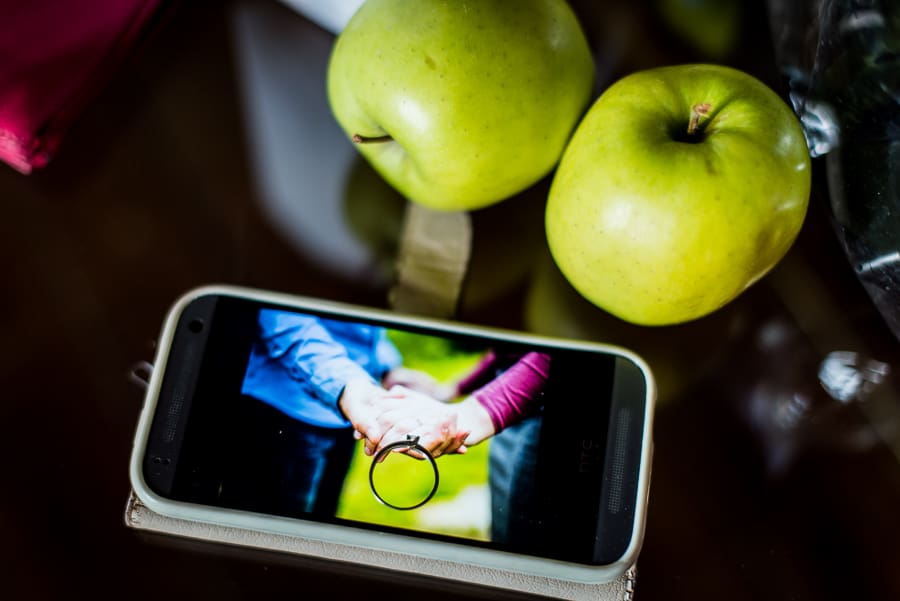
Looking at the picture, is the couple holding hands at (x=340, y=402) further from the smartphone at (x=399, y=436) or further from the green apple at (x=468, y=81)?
the green apple at (x=468, y=81)

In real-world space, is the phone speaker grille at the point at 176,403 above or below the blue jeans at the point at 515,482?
above

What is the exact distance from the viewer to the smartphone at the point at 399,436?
17.3 inches

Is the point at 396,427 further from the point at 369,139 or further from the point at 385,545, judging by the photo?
the point at 369,139

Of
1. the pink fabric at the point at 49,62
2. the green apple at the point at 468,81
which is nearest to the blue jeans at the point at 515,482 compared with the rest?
the green apple at the point at 468,81

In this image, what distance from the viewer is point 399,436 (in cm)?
46

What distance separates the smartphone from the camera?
0.44 metres

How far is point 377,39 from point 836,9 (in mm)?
271

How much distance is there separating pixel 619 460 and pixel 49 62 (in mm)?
420

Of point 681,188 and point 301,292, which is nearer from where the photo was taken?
point 681,188

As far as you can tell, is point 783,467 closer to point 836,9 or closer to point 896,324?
point 896,324

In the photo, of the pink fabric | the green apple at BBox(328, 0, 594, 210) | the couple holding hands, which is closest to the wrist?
the couple holding hands

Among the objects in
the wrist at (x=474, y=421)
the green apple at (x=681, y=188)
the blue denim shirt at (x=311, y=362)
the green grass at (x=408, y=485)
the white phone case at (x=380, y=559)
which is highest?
the green apple at (x=681, y=188)

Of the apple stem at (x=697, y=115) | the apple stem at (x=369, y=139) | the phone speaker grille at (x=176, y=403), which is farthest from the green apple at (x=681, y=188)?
the phone speaker grille at (x=176, y=403)

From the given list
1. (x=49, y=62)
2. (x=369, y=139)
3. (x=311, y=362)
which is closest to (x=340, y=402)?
(x=311, y=362)
